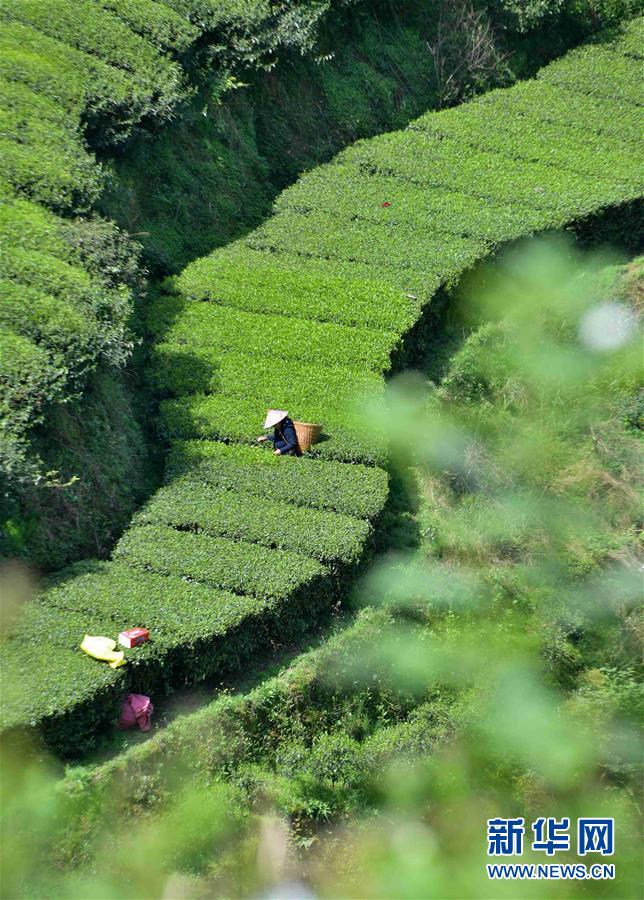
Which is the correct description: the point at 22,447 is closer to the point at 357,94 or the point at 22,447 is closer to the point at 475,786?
the point at 475,786

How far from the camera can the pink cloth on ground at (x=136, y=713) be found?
9.94m

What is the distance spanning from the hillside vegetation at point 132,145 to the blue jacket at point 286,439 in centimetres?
177

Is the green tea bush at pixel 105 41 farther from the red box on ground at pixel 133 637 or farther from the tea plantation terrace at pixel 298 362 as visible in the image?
the red box on ground at pixel 133 637

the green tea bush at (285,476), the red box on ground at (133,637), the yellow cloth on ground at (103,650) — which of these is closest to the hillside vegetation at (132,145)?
the green tea bush at (285,476)

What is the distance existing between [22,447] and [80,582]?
159 cm

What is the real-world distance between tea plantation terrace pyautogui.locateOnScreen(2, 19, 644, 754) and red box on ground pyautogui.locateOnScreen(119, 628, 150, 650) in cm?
12

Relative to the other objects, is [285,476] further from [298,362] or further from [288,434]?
[298,362]

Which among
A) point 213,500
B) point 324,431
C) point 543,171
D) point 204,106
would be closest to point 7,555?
point 213,500

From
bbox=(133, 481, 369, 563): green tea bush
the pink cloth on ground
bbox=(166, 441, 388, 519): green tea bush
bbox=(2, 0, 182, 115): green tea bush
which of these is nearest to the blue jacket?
bbox=(166, 441, 388, 519): green tea bush

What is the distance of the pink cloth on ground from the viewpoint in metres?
9.94

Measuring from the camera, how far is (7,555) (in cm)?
1070

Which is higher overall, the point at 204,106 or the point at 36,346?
the point at 204,106

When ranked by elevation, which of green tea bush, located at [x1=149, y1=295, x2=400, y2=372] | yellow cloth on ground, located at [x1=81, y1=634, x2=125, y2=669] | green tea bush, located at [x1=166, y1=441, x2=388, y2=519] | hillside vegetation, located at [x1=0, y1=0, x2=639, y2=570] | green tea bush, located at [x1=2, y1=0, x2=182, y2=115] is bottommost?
yellow cloth on ground, located at [x1=81, y1=634, x2=125, y2=669]

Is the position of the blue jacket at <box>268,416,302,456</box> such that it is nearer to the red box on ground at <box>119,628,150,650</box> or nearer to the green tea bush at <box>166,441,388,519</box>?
the green tea bush at <box>166,441,388,519</box>
